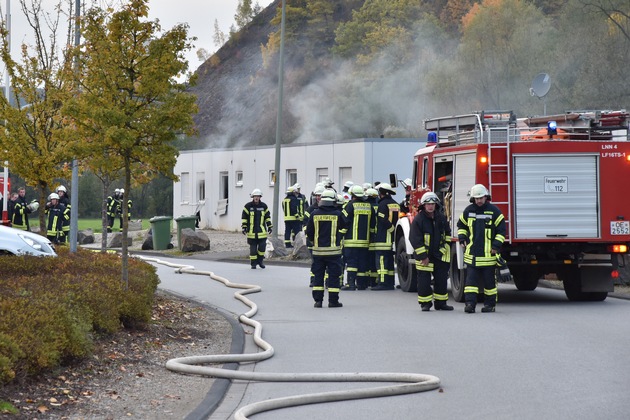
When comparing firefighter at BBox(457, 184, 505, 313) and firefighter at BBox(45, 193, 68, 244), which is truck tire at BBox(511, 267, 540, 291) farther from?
firefighter at BBox(45, 193, 68, 244)

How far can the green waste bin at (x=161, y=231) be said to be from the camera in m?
36.2

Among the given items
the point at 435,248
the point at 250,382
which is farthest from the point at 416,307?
the point at 250,382

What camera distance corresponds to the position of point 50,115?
19453 mm

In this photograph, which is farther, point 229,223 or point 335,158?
point 229,223

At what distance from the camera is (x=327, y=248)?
16.6 meters

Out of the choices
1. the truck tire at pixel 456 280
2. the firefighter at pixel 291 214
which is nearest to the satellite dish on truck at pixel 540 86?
the truck tire at pixel 456 280

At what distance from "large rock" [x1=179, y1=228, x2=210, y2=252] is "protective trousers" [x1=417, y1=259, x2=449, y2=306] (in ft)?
64.2

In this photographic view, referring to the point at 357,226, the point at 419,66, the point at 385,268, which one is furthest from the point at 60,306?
the point at 419,66

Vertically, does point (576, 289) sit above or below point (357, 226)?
below

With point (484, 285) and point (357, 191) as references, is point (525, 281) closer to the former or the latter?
point (357, 191)

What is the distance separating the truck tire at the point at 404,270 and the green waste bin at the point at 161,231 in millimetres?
17531

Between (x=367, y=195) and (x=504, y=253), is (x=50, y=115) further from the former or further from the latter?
(x=504, y=253)

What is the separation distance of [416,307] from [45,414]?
958 cm

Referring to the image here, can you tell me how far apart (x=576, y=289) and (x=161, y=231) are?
21489 millimetres
